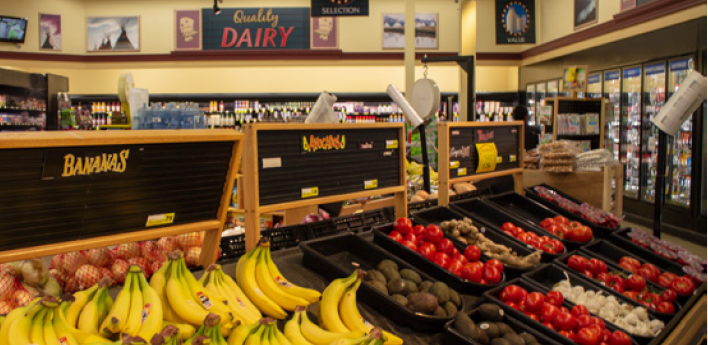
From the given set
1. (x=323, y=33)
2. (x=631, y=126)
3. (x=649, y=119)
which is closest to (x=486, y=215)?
(x=649, y=119)

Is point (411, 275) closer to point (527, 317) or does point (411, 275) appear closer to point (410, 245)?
point (410, 245)

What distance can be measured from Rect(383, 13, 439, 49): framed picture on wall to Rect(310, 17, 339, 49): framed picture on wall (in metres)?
1.16

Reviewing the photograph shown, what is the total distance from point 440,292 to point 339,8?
6.15 metres

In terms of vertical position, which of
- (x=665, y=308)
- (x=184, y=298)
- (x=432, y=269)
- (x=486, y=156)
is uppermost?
(x=486, y=156)

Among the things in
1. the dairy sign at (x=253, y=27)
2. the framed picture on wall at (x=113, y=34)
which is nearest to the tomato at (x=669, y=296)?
the dairy sign at (x=253, y=27)

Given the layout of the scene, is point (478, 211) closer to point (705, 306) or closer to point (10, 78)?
point (705, 306)

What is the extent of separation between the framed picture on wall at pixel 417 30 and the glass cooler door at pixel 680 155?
5225 millimetres

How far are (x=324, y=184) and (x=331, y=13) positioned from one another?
220 inches

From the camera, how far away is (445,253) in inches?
97.7

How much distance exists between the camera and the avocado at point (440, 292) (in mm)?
1971

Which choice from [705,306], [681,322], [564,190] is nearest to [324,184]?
[681,322]

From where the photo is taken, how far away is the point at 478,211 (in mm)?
3408

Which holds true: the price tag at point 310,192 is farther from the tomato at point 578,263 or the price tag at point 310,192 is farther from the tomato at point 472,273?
the tomato at point 578,263

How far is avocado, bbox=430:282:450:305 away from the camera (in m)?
1.97
